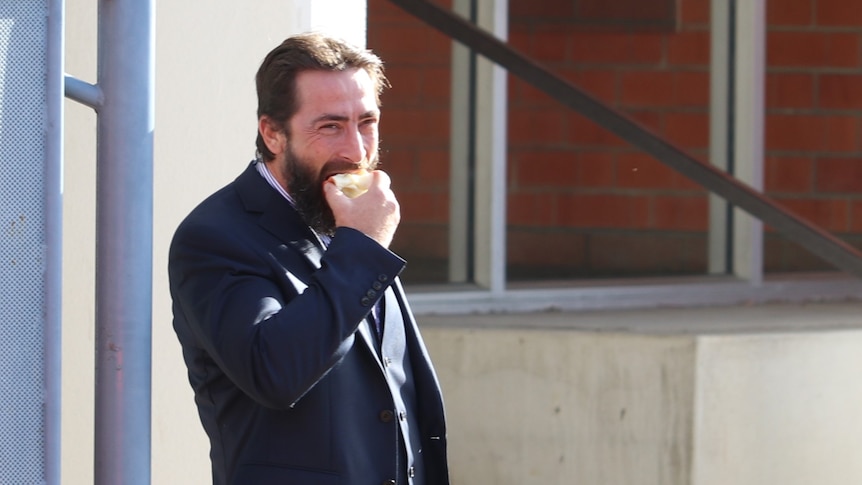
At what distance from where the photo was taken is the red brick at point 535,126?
6203 mm

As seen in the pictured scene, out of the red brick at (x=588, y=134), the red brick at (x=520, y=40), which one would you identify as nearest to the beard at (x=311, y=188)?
the red brick at (x=588, y=134)

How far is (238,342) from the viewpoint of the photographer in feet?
6.29

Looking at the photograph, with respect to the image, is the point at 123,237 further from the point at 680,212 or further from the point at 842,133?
the point at 842,133

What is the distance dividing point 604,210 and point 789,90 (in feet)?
3.12

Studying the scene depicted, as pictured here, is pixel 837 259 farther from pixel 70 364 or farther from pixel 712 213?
pixel 70 364

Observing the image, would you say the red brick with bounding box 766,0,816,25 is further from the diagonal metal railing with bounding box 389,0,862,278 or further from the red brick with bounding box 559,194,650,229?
the diagonal metal railing with bounding box 389,0,862,278

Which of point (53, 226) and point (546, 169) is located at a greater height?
point (546, 169)

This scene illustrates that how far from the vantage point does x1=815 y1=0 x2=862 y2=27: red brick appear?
592cm

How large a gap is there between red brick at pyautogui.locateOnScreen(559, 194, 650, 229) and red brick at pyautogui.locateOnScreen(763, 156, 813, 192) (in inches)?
22.3

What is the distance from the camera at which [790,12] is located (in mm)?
5902

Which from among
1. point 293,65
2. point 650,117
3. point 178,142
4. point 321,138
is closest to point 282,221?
point 321,138

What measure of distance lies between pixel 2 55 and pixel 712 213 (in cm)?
410

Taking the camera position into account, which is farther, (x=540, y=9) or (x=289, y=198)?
(x=540, y=9)

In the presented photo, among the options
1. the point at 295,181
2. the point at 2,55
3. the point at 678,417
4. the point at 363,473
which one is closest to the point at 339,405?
the point at 363,473
